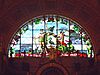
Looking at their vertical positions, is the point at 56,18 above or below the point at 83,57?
above

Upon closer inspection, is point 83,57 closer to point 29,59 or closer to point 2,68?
point 29,59

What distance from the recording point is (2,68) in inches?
707

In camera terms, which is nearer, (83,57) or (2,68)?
(2,68)

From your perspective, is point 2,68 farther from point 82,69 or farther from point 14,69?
point 82,69

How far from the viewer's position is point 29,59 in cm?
1997

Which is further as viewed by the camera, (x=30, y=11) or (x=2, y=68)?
(x=30, y=11)

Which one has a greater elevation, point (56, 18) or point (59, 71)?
point (56, 18)

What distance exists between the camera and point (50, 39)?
66.8ft

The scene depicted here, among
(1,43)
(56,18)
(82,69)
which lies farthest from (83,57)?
(1,43)

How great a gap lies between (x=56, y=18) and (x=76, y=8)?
1017 mm

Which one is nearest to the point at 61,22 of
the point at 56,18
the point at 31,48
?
the point at 56,18

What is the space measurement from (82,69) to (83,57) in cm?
60

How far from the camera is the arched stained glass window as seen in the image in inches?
792

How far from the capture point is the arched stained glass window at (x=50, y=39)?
20125 millimetres
